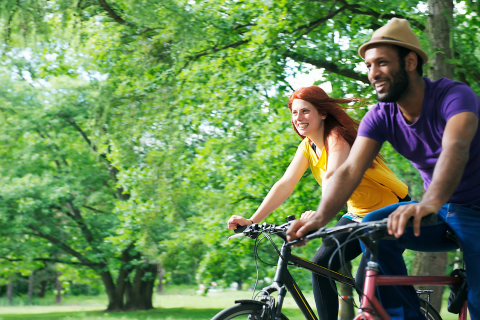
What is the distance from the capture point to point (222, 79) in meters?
8.86

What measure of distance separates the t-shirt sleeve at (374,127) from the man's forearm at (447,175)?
0.38 metres

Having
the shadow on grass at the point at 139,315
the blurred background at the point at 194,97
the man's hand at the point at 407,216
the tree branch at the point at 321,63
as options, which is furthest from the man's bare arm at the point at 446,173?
the shadow on grass at the point at 139,315

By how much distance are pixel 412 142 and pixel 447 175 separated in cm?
37

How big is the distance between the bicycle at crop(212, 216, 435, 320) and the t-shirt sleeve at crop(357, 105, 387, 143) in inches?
21.7

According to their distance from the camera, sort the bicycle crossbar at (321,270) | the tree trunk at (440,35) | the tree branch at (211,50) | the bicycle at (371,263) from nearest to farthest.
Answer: the bicycle at (371,263)
the bicycle crossbar at (321,270)
the tree trunk at (440,35)
the tree branch at (211,50)

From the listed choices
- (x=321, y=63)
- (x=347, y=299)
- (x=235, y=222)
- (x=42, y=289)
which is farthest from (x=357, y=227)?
(x=42, y=289)

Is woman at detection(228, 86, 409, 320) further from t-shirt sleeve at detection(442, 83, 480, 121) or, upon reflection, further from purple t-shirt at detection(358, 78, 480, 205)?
t-shirt sleeve at detection(442, 83, 480, 121)

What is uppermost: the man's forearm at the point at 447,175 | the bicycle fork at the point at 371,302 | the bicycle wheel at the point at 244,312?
the man's forearm at the point at 447,175

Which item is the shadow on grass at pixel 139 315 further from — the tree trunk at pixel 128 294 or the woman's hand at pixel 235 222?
the woman's hand at pixel 235 222

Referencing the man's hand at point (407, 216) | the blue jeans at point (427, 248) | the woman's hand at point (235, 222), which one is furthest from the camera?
the woman's hand at point (235, 222)

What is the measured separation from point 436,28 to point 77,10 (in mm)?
4915

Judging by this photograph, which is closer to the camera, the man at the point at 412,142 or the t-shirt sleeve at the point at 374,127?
the man at the point at 412,142

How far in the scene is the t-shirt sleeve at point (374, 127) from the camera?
2.09 m

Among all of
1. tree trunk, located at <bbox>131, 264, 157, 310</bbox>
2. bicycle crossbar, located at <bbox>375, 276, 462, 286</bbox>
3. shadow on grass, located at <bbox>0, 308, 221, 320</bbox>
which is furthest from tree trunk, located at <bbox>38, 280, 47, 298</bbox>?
bicycle crossbar, located at <bbox>375, 276, 462, 286</bbox>
